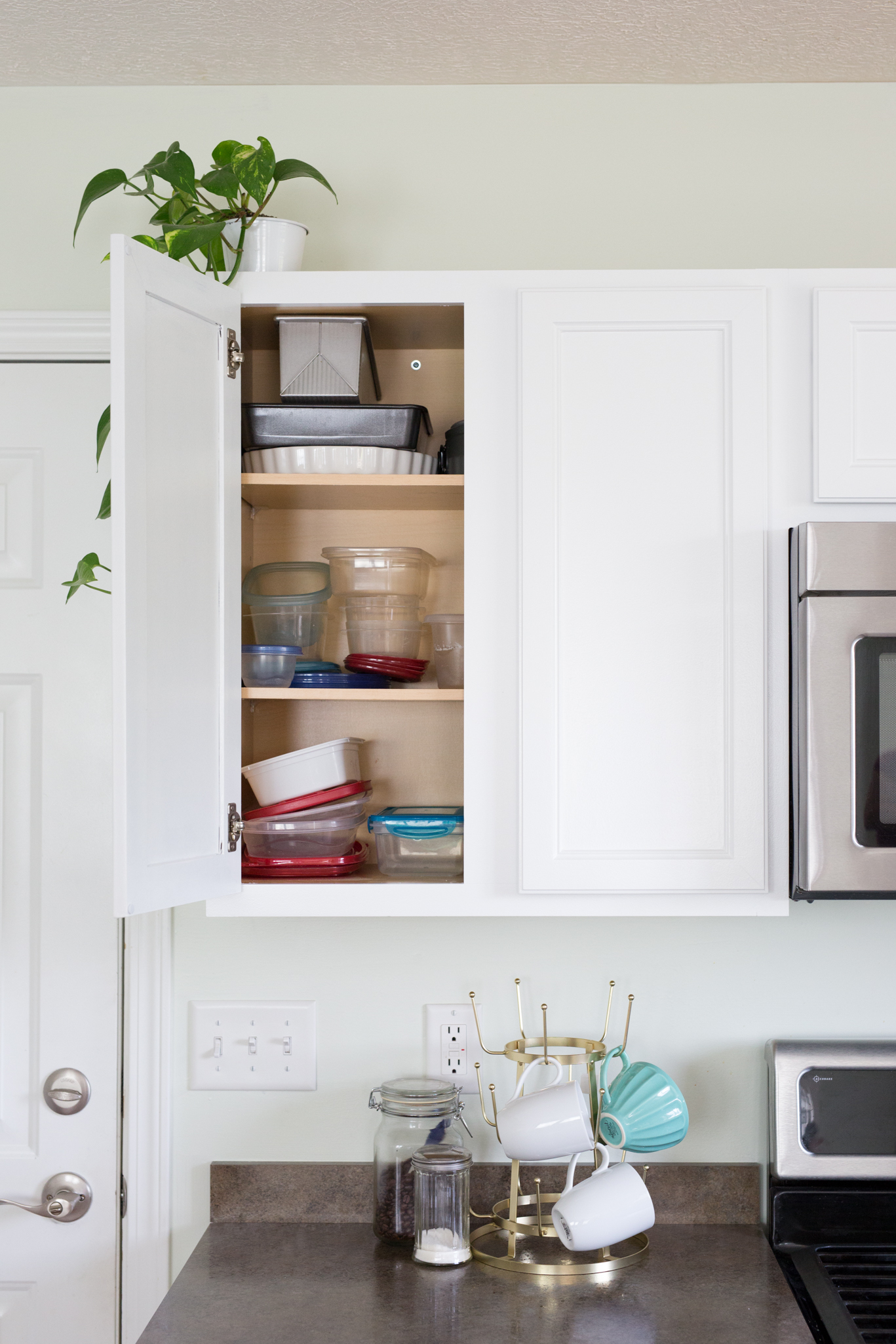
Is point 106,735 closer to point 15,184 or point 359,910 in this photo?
point 359,910

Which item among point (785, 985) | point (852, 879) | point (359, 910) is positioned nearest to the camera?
point (852, 879)

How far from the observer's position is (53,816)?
1.61 meters

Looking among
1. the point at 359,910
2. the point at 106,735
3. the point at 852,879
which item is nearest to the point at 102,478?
the point at 106,735

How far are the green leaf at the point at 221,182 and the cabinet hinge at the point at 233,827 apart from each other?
80 cm

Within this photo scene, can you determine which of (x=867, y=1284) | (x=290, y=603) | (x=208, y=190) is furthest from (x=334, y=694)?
(x=867, y=1284)

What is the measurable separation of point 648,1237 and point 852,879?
2.11 ft

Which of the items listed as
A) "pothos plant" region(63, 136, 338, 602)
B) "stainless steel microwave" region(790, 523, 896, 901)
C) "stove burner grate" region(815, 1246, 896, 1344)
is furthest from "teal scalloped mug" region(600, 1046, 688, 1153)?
"pothos plant" region(63, 136, 338, 602)

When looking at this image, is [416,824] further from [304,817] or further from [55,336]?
[55,336]

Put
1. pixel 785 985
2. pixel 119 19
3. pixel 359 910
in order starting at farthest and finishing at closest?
pixel 785 985 < pixel 119 19 < pixel 359 910

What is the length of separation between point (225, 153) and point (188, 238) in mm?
173

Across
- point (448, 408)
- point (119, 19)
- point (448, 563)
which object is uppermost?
point (119, 19)

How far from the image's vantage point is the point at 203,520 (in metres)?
1.26

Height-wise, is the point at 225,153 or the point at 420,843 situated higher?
Result: the point at 225,153

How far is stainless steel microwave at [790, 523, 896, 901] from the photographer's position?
1231 mm
